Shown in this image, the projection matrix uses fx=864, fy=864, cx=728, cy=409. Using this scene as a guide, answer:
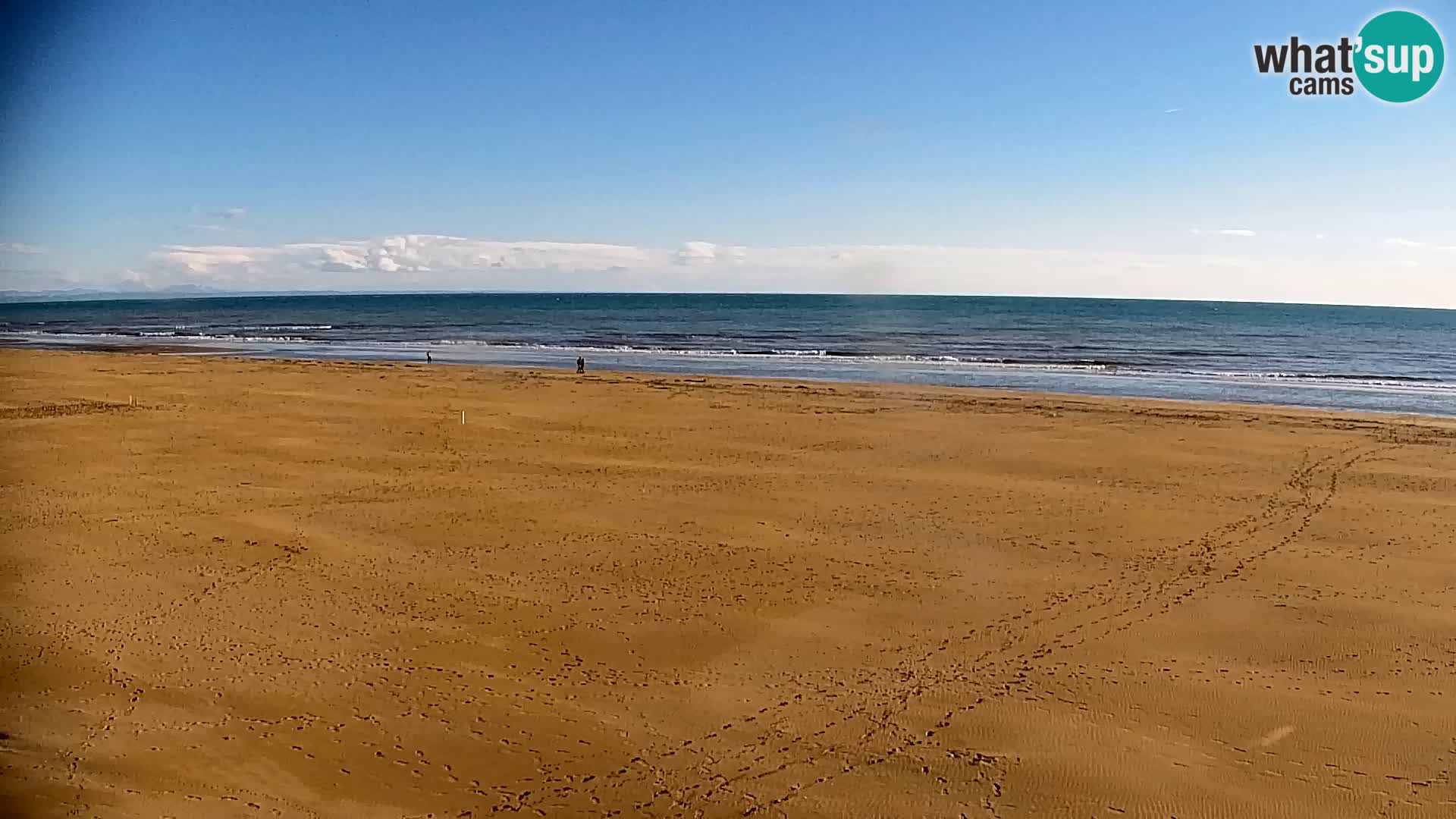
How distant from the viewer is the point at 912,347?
4850cm

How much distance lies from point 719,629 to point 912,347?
41.4m

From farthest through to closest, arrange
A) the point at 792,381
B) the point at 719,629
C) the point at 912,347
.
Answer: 1. the point at 912,347
2. the point at 792,381
3. the point at 719,629

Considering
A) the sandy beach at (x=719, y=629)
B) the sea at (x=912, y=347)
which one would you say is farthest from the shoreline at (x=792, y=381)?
the sandy beach at (x=719, y=629)

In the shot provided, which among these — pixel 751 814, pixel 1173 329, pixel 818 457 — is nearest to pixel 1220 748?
pixel 751 814

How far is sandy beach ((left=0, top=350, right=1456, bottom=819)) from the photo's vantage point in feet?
20.3

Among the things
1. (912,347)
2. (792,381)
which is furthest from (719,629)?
(912,347)

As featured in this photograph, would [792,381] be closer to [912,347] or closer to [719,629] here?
[912,347]

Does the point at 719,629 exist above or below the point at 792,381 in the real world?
below

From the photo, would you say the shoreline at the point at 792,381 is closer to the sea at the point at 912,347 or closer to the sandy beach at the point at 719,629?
the sea at the point at 912,347

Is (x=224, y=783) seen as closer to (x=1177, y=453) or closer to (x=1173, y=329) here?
(x=1177, y=453)

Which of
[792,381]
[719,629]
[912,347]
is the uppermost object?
[912,347]

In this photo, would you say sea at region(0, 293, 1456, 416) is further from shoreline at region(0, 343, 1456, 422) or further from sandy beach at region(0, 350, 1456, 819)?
sandy beach at region(0, 350, 1456, 819)

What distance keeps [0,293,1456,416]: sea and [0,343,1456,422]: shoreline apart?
62 cm

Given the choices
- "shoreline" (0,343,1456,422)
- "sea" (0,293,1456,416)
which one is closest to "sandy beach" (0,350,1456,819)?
"shoreline" (0,343,1456,422)
